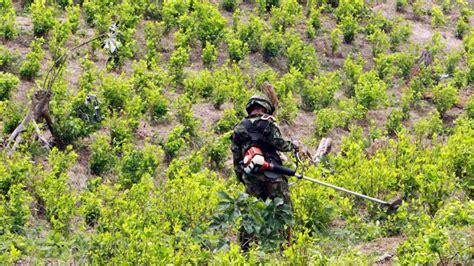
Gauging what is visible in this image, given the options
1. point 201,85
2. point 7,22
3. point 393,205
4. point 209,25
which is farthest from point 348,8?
point 393,205

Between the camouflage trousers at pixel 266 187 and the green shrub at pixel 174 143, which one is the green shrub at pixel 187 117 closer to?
the green shrub at pixel 174 143

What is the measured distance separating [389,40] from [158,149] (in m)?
8.30

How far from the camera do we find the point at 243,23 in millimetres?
15469

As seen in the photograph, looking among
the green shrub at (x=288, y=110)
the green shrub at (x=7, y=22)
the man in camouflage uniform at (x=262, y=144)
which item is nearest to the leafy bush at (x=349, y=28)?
the green shrub at (x=288, y=110)

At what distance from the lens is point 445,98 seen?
43.5ft

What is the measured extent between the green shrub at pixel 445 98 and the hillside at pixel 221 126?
33mm

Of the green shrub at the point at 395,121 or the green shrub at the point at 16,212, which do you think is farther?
the green shrub at the point at 395,121

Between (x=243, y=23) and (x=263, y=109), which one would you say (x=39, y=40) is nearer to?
(x=243, y=23)

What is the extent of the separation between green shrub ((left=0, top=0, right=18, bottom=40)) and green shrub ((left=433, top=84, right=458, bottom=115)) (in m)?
8.23

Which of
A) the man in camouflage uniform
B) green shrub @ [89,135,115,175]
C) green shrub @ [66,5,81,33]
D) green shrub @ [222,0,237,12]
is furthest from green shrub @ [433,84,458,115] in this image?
green shrub @ [66,5,81,33]

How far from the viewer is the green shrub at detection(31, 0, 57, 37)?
12.8 meters

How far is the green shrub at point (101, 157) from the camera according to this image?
9500mm

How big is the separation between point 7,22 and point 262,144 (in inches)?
278

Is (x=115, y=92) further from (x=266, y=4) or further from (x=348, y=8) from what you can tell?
(x=348, y=8)
